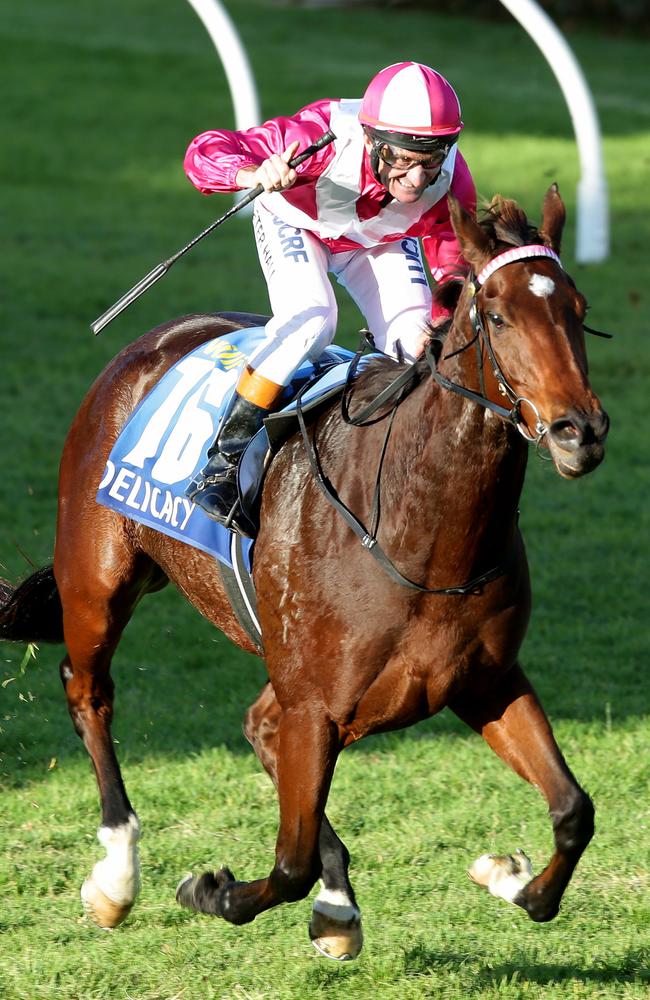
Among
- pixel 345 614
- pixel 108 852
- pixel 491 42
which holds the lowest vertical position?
pixel 491 42

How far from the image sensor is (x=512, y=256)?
3.29 metres

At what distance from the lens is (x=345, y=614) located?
12.1ft

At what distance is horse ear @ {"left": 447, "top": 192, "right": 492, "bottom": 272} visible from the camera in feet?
10.9

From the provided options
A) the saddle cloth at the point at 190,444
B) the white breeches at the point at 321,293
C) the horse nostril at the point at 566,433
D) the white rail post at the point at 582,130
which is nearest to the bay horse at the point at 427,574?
the horse nostril at the point at 566,433

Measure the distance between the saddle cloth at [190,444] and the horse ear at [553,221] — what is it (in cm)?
86

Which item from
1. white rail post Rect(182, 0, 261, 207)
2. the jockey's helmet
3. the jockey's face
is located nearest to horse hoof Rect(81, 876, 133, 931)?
the jockey's face

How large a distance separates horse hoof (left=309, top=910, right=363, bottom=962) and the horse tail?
1.57 meters

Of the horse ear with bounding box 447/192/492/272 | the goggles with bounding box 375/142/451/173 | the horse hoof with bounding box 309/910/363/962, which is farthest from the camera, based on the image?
the horse hoof with bounding box 309/910/363/962

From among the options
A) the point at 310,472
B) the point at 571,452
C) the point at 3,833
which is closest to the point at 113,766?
the point at 3,833

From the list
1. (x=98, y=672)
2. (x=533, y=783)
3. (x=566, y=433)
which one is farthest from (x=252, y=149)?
(x=533, y=783)

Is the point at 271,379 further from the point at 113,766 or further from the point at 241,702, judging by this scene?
the point at 241,702

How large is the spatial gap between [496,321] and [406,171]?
2.80 feet

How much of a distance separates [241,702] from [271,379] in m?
2.32

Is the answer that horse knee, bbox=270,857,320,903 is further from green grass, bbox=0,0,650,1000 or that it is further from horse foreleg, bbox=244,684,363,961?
green grass, bbox=0,0,650,1000
